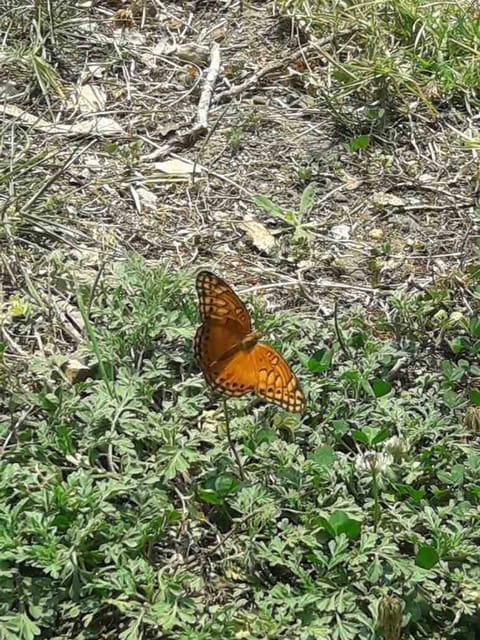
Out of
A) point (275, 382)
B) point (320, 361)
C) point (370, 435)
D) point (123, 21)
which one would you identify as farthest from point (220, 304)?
point (123, 21)

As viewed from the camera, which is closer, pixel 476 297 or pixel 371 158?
pixel 476 297

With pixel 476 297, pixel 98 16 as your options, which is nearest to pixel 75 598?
pixel 476 297

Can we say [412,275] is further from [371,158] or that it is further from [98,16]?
[98,16]

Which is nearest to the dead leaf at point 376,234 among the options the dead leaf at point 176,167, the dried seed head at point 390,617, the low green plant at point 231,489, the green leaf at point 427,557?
the low green plant at point 231,489

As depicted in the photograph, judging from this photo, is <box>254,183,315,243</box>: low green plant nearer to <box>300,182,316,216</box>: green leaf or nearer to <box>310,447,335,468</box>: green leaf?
<box>300,182,316,216</box>: green leaf

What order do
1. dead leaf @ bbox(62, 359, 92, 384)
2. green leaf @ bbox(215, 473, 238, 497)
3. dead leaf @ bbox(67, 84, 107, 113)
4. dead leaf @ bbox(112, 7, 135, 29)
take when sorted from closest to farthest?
green leaf @ bbox(215, 473, 238, 497) → dead leaf @ bbox(62, 359, 92, 384) → dead leaf @ bbox(67, 84, 107, 113) → dead leaf @ bbox(112, 7, 135, 29)

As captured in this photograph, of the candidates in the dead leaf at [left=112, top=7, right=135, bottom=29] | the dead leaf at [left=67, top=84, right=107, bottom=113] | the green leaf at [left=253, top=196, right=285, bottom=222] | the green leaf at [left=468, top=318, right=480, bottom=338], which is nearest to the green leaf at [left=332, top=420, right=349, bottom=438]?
the green leaf at [left=468, top=318, right=480, bottom=338]

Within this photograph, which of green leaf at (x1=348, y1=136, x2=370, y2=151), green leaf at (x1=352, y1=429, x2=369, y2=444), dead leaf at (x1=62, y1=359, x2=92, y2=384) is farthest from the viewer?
green leaf at (x1=348, y1=136, x2=370, y2=151)
